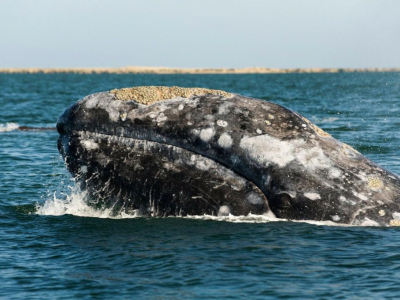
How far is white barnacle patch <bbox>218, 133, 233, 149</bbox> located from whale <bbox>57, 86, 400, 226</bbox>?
0.01 metres

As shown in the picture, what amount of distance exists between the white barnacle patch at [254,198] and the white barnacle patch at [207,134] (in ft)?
2.46

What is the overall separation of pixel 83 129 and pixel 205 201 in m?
1.68

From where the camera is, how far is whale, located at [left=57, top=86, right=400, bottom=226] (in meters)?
7.49

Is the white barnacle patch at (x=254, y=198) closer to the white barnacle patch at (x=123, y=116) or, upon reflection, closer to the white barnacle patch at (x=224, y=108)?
the white barnacle patch at (x=224, y=108)

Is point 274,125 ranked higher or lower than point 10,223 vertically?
higher

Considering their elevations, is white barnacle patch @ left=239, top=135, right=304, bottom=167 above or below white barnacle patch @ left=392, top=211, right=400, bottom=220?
above

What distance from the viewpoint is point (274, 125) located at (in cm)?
779

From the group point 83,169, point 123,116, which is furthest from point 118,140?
point 83,169

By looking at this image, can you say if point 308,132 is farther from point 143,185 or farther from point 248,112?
point 143,185

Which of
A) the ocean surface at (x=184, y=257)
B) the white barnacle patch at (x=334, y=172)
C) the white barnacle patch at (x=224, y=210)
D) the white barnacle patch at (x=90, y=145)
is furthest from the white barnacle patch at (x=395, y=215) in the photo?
the white barnacle patch at (x=90, y=145)

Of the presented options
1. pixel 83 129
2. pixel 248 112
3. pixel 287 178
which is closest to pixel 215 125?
pixel 248 112

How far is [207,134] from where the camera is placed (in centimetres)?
773

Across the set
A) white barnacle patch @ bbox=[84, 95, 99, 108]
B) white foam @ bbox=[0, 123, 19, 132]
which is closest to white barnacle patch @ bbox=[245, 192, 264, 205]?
white barnacle patch @ bbox=[84, 95, 99, 108]

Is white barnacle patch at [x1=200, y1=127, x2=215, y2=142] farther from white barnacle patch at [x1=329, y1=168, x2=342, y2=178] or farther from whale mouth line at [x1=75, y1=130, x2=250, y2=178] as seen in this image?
white barnacle patch at [x1=329, y1=168, x2=342, y2=178]
